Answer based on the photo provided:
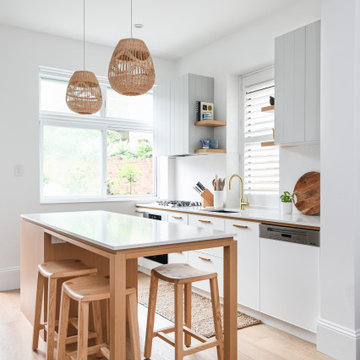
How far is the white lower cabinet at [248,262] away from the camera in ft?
10.8

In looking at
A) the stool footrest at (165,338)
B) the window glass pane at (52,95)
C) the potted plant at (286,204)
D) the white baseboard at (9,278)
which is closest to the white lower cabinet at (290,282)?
the potted plant at (286,204)

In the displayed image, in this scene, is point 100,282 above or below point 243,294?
above

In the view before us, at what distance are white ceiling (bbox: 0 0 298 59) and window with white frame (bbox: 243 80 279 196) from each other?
732 mm

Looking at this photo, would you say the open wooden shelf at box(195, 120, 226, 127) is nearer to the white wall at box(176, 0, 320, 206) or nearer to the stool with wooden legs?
the white wall at box(176, 0, 320, 206)

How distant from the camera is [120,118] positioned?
16.6ft

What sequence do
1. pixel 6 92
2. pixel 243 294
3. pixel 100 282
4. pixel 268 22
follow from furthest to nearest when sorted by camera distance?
pixel 6 92 → pixel 268 22 → pixel 243 294 → pixel 100 282

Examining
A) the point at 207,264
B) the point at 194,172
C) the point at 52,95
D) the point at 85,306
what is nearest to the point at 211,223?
the point at 207,264

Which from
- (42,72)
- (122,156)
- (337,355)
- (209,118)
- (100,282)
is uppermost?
(42,72)

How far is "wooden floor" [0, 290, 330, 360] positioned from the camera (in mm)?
2652

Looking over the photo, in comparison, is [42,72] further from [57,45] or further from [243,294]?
[243,294]

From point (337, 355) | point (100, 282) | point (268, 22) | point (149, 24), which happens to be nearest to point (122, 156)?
point (149, 24)

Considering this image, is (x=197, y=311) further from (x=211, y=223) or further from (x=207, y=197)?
(x=207, y=197)

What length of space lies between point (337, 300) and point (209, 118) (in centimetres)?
243

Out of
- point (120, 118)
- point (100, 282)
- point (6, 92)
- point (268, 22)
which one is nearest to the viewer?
point (100, 282)
